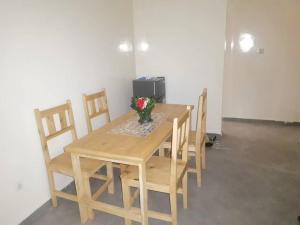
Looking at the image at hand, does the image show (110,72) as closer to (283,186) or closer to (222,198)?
(222,198)

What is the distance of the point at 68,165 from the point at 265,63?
3696 mm

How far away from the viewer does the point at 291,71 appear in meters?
4.11

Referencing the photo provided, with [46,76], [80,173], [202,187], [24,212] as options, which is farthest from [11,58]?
[202,187]

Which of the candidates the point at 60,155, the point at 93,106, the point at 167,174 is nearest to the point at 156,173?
the point at 167,174

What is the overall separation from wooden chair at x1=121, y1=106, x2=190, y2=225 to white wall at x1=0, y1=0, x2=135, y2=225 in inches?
33.7

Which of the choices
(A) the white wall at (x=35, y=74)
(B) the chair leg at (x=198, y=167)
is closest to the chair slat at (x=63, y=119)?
(A) the white wall at (x=35, y=74)

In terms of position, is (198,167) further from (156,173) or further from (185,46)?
(185,46)

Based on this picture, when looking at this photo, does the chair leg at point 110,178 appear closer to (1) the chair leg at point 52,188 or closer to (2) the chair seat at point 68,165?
(2) the chair seat at point 68,165

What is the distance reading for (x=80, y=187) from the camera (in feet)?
6.58

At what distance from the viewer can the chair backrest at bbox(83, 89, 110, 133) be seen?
102 inches

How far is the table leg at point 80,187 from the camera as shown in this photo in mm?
1917

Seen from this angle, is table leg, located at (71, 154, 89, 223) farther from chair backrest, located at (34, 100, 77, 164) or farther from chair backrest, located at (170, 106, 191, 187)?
chair backrest, located at (170, 106, 191, 187)

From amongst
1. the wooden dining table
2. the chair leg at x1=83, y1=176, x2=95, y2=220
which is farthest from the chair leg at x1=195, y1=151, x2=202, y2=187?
the chair leg at x1=83, y1=176, x2=95, y2=220

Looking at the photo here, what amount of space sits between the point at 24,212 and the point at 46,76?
1.20m
